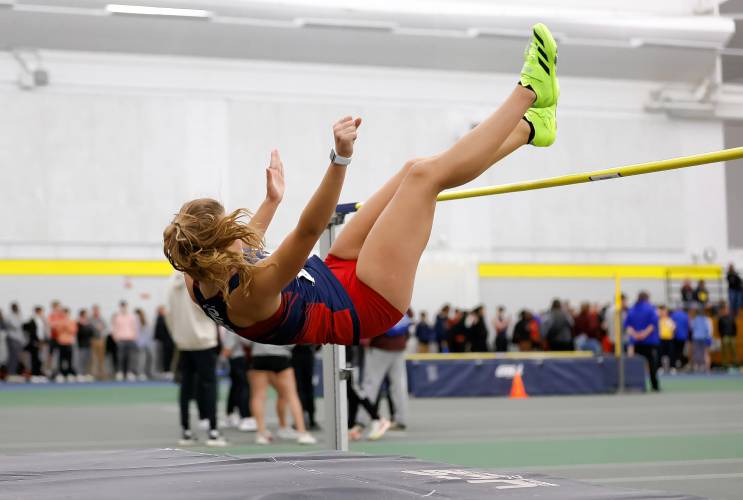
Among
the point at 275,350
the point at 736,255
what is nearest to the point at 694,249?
the point at 736,255

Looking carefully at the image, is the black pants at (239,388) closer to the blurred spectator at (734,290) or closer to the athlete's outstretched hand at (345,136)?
the athlete's outstretched hand at (345,136)

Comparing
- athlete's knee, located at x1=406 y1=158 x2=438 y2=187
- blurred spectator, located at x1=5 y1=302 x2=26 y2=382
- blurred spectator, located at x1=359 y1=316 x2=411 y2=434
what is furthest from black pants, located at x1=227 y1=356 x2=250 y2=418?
blurred spectator, located at x1=5 y1=302 x2=26 y2=382

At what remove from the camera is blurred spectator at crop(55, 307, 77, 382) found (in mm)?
20609

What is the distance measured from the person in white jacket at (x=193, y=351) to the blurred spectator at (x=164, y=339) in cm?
1237

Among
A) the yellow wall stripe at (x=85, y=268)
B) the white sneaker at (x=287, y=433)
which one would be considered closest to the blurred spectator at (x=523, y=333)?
the yellow wall stripe at (x=85, y=268)

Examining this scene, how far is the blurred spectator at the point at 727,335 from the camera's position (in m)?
23.0

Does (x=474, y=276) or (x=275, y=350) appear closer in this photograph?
(x=275, y=350)

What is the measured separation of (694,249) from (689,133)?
3.12 meters

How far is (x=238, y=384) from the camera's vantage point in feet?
33.7

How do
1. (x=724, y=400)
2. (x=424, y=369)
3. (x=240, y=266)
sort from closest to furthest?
1. (x=240, y=266)
2. (x=724, y=400)
3. (x=424, y=369)

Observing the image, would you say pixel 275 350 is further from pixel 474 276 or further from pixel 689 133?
pixel 689 133

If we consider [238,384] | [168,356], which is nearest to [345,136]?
[238,384]

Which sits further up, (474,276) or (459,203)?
(459,203)

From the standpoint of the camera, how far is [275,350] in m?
8.60
